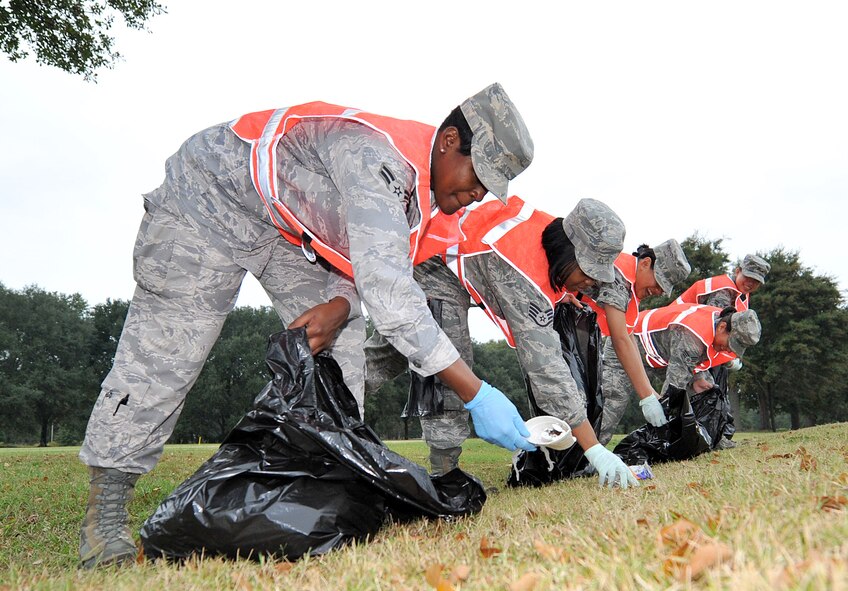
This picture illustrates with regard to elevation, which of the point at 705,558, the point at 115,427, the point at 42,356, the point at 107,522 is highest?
the point at 42,356

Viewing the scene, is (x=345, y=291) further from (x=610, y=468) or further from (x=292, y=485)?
(x=610, y=468)

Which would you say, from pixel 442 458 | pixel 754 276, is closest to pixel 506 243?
pixel 442 458

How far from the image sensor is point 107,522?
7.82 feet

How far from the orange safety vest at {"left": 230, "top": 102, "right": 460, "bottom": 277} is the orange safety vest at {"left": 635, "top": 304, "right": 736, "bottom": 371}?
192 inches

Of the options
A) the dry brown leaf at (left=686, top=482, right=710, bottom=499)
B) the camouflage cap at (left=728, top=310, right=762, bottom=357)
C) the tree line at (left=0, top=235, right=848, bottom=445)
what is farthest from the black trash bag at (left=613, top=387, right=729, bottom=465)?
the tree line at (left=0, top=235, right=848, bottom=445)

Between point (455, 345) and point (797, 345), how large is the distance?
2683 centimetres

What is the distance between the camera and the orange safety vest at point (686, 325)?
259 inches

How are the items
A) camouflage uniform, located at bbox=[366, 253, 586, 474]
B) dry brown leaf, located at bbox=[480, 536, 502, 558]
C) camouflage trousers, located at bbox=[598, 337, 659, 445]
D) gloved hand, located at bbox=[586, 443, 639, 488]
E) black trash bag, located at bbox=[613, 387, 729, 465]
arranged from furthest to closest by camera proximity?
1. camouflage trousers, located at bbox=[598, 337, 659, 445]
2. black trash bag, located at bbox=[613, 387, 729, 465]
3. camouflage uniform, located at bbox=[366, 253, 586, 474]
4. gloved hand, located at bbox=[586, 443, 639, 488]
5. dry brown leaf, located at bbox=[480, 536, 502, 558]

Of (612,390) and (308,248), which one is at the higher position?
(308,248)

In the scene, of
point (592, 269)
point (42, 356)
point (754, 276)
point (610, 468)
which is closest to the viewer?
point (610, 468)

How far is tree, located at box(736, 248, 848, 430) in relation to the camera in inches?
1056

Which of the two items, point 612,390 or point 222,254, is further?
point 612,390

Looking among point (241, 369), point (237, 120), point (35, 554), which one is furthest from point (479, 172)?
point (241, 369)

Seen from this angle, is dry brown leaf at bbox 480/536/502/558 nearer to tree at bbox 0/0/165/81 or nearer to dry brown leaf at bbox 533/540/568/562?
dry brown leaf at bbox 533/540/568/562
